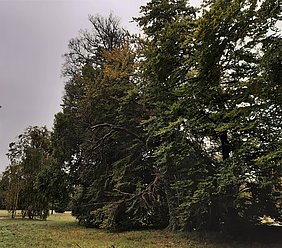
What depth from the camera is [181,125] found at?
11.1m

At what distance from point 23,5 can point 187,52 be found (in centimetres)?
755

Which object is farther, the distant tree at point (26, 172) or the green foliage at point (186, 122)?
the distant tree at point (26, 172)

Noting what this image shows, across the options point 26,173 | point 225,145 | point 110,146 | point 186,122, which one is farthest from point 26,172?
point 225,145

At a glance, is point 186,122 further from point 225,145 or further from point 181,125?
point 225,145

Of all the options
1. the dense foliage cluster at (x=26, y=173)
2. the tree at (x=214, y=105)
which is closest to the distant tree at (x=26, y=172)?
the dense foliage cluster at (x=26, y=173)

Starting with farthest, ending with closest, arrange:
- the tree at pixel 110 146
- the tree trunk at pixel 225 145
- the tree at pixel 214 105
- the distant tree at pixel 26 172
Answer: the distant tree at pixel 26 172, the tree at pixel 110 146, the tree trunk at pixel 225 145, the tree at pixel 214 105

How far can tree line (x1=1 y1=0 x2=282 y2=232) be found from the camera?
9.05 meters

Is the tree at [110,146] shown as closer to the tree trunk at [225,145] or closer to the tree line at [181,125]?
the tree line at [181,125]

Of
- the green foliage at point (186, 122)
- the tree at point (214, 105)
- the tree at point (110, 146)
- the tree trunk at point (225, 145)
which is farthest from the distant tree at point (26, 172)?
the tree trunk at point (225, 145)

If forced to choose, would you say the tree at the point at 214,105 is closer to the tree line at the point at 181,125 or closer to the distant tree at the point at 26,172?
the tree line at the point at 181,125

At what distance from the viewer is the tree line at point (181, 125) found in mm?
9047

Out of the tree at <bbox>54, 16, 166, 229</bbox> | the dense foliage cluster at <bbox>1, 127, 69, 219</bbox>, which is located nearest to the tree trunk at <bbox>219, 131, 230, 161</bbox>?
the tree at <bbox>54, 16, 166, 229</bbox>

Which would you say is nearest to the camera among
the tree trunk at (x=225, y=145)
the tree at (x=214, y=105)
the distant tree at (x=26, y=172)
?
the tree at (x=214, y=105)

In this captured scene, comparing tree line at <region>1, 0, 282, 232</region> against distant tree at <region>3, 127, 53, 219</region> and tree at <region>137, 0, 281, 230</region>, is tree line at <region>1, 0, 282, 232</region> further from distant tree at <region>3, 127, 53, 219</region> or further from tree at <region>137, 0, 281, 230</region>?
distant tree at <region>3, 127, 53, 219</region>
